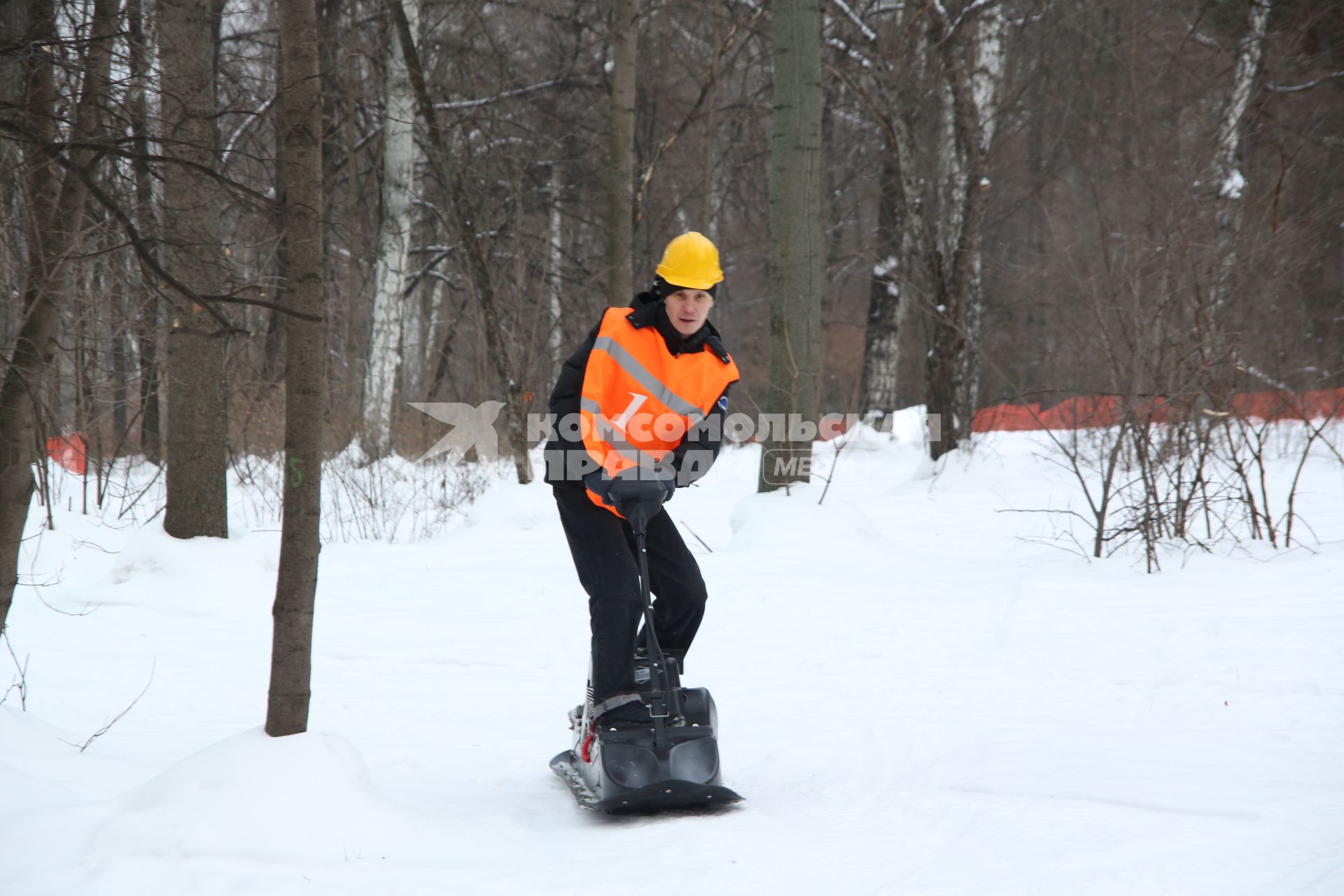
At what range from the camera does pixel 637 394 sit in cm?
358

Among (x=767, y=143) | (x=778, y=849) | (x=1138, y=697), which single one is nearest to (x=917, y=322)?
(x=767, y=143)

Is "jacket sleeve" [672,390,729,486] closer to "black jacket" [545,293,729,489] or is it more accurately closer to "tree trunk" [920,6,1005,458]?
"black jacket" [545,293,729,489]

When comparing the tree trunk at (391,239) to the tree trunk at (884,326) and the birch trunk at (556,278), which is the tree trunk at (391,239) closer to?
the birch trunk at (556,278)

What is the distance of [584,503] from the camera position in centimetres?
363

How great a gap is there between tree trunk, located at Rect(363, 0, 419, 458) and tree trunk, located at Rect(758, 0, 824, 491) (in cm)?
559

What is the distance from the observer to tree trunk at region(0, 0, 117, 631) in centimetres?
316

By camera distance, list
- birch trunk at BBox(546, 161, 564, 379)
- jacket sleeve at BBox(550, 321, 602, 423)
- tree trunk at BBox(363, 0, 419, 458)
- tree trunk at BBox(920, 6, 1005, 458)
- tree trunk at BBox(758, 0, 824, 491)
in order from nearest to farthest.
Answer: jacket sleeve at BBox(550, 321, 602, 423), tree trunk at BBox(758, 0, 824, 491), tree trunk at BBox(920, 6, 1005, 458), tree trunk at BBox(363, 0, 419, 458), birch trunk at BBox(546, 161, 564, 379)

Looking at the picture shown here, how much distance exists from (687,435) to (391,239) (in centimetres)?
1179

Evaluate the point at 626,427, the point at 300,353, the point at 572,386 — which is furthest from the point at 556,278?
the point at 300,353

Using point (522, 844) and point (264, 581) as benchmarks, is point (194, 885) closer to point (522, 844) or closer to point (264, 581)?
point (522, 844)

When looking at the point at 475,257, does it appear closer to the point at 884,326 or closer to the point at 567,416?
the point at 884,326

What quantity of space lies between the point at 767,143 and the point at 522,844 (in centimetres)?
1596

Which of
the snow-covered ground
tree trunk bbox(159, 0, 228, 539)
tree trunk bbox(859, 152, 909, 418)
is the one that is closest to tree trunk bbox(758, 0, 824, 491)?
the snow-covered ground

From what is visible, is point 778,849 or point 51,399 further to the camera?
point 51,399
